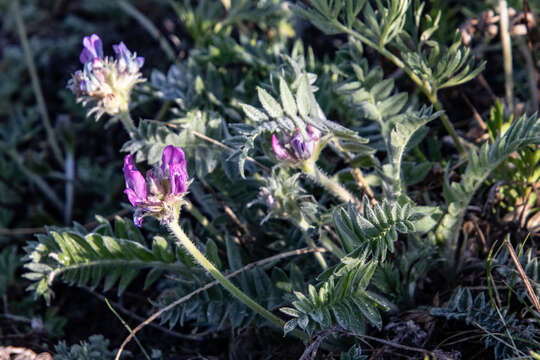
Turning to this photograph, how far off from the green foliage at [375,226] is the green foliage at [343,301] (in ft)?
0.22

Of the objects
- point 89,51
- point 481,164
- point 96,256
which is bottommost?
point 481,164

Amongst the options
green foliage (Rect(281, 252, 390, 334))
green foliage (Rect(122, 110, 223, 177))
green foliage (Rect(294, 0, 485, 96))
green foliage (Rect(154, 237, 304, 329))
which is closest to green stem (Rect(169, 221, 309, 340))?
green foliage (Rect(281, 252, 390, 334))

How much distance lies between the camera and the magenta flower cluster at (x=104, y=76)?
249 centimetres

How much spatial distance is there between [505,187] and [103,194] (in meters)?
2.48

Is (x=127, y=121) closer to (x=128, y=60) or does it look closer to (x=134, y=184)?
(x=128, y=60)

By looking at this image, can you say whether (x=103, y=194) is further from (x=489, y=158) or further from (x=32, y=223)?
(x=489, y=158)

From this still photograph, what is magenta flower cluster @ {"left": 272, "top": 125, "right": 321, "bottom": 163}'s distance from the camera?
2.29m

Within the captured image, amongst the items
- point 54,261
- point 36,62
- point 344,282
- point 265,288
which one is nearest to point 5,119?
point 36,62

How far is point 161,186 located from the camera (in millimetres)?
2109

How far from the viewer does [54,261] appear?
8.78 ft

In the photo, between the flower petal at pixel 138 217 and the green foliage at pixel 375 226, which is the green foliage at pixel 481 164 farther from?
the flower petal at pixel 138 217

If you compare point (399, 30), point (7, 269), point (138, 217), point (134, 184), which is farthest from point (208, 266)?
point (7, 269)

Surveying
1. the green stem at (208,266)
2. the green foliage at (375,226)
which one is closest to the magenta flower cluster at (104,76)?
the green stem at (208,266)

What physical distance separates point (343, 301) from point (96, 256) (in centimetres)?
115
